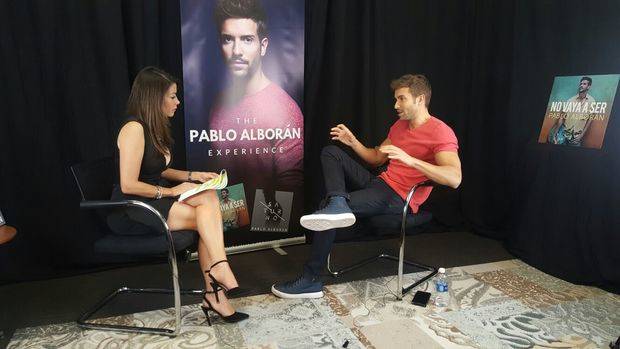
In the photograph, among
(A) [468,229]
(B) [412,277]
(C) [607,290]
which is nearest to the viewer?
(C) [607,290]

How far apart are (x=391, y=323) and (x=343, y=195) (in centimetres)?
69

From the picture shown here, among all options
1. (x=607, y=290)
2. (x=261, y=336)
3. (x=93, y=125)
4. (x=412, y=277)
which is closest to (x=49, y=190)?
(x=93, y=125)

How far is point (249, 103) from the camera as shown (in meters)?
3.11

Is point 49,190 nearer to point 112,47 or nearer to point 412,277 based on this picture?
point 112,47

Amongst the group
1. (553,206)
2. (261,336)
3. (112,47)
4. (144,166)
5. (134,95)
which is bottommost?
(261,336)

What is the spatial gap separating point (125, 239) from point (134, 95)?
68 cm

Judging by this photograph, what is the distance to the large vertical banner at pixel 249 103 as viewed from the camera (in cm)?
295

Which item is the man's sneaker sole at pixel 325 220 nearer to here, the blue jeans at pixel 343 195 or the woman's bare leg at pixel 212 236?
the blue jeans at pixel 343 195

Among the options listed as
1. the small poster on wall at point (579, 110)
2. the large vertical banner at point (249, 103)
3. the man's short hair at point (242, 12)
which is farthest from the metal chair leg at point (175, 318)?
the small poster on wall at point (579, 110)

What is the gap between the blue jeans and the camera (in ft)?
8.43

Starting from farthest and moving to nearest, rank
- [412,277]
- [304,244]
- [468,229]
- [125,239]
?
1. [468,229]
2. [304,244]
3. [412,277]
4. [125,239]

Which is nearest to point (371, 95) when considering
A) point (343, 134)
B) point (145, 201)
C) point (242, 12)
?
point (343, 134)

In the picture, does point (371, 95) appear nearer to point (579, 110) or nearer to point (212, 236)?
point (579, 110)

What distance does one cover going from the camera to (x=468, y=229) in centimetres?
389
